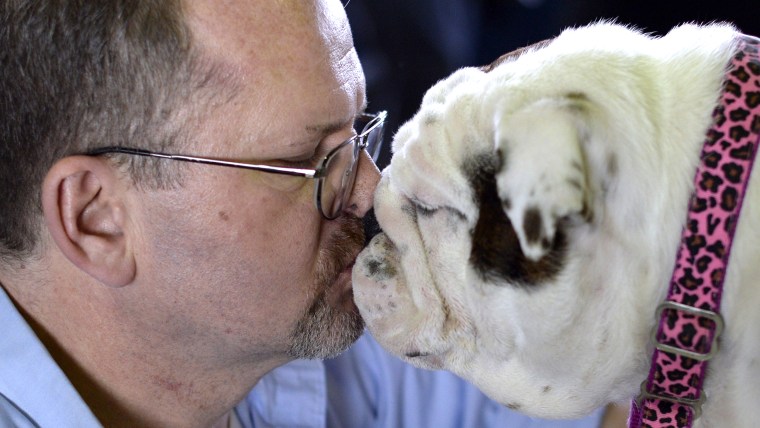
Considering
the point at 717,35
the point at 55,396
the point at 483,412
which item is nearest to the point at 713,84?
the point at 717,35

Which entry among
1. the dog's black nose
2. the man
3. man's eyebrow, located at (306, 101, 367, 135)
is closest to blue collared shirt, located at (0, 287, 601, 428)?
the man

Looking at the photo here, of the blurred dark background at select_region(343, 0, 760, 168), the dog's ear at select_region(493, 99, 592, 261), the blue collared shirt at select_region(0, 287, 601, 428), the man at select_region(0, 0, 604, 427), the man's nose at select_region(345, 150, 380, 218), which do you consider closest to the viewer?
the dog's ear at select_region(493, 99, 592, 261)

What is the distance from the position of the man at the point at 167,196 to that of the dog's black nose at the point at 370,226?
0.02m

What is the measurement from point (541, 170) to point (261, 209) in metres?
0.40

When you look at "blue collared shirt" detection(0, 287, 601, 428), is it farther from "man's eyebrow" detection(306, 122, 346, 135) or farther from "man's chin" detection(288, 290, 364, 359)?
"man's eyebrow" detection(306, 122, 346, 135)

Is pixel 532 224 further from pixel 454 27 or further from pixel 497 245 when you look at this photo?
pixel 454 27

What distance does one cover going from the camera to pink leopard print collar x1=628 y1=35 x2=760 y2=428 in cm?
86

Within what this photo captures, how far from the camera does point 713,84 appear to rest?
911 millimetres

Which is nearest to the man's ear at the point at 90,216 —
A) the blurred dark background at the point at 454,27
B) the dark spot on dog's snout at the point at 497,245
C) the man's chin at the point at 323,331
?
the man's chin at the point at 323,331

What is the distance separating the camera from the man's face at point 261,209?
1.08 metres

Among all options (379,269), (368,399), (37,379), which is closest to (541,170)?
(379,269)

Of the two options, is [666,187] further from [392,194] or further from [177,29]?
[177,29]

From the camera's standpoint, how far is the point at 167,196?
3.58 ft

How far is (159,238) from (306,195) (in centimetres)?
19
